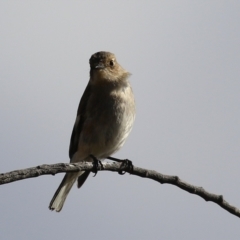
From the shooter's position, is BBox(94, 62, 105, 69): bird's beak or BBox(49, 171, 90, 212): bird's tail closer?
BBox(94, 62, 105, 69): bird's beak

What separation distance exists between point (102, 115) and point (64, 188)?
1439 mm

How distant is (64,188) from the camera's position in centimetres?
828

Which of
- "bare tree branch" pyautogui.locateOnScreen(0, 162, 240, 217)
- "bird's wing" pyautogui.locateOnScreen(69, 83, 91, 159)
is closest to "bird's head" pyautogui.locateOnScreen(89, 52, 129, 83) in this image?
"bird's wing" pyautogui.locateOnScreen(69, 83, 91, 159)

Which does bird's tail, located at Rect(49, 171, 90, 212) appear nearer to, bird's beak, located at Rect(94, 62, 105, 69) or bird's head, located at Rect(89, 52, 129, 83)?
bird's head, located at Rect(89, 52, 129, 83)

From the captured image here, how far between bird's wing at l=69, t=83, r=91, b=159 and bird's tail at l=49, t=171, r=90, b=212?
399mm

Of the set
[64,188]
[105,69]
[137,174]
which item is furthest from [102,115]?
[137,174]

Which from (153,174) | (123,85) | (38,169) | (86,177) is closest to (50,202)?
(86,177)

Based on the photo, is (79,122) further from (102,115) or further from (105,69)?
(105,69)

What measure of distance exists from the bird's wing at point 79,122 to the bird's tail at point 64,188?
40cm

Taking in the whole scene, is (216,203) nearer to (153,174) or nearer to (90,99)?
(153,174)

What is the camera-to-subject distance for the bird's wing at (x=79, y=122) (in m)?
7.75

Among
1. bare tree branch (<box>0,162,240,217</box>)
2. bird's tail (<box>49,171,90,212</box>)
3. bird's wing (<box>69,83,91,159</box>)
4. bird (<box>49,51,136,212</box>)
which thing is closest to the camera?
bare tree branch (<box>0,162,240,217</box>)

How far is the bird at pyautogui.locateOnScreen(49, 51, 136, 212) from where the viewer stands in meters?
7.41

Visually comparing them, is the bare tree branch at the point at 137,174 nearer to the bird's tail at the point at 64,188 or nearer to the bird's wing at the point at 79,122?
the bird's wing at the point at 79,122
